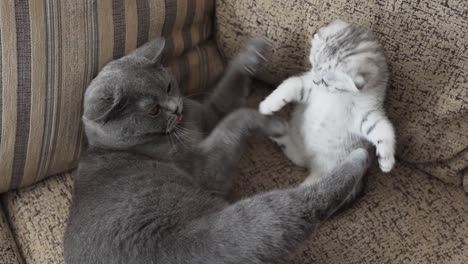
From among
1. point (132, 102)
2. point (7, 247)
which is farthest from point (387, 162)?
point (7, 247)

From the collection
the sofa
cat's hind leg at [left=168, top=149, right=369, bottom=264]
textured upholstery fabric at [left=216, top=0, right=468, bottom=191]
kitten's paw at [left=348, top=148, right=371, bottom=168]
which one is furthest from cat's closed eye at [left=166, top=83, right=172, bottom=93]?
kitten's paw at [left=348, top=148, right=371, bottom=168]

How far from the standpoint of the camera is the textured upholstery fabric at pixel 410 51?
110 centimetres

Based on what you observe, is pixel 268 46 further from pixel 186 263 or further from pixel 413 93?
pixel 186 263

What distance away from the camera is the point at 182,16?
1.31 m

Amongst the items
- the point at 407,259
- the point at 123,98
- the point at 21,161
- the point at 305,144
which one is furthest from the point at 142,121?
the point at 407,259

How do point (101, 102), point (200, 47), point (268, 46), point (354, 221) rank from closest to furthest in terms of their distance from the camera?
point (101, 102) → point (354, 221) → point (268, 46) → point (200, 47)

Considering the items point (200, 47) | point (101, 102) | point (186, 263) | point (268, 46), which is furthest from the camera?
point (200, 47)

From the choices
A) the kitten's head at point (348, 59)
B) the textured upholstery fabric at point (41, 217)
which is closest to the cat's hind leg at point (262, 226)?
the kitten's head at point (348, 59)

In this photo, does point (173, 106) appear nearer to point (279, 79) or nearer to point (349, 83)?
point (279, 79)

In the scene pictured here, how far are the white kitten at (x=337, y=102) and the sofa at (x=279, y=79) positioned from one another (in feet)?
0.22

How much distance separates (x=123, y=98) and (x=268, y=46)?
0.43 m

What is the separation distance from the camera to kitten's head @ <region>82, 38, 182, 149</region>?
3.77ft

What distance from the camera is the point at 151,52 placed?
124cm

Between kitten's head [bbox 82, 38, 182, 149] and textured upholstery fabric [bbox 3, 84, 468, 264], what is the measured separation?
24 cm
